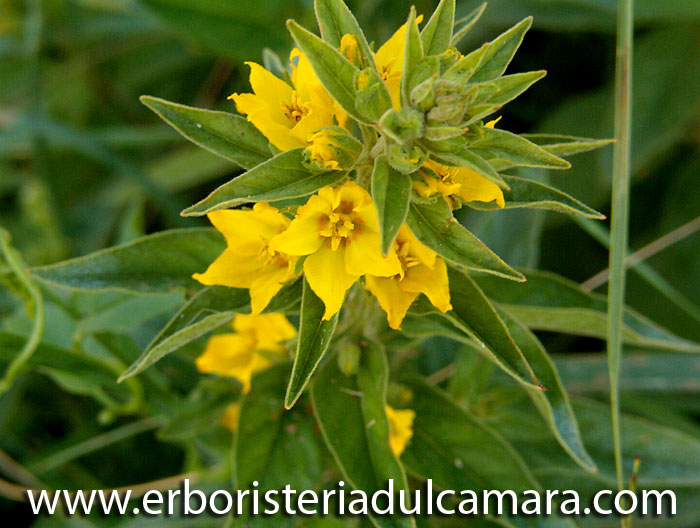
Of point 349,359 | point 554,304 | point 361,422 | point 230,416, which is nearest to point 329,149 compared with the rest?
point 349,359

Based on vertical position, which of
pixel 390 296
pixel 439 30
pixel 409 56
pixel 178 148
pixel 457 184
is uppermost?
pixel 178 148

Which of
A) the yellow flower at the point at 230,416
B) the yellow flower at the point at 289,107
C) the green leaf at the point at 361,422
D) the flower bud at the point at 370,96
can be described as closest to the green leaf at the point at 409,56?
the flower bud at the point at 370,96

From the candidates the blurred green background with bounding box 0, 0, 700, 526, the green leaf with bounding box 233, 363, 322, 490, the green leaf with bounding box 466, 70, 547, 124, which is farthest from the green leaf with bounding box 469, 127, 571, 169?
the blurred green background with bounding box 0, 0, 700, 526

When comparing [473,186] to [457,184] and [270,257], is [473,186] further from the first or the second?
[270,257]

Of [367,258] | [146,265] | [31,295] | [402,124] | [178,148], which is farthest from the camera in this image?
[178,148]

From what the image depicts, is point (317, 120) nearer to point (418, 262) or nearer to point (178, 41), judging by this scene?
point (418, 262)

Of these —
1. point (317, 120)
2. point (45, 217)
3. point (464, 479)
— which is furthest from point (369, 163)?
point (45, 217)

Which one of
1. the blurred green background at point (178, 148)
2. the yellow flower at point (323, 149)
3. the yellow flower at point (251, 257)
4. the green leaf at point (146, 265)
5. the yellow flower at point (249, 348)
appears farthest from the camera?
the blurred green background at point (178, 148)

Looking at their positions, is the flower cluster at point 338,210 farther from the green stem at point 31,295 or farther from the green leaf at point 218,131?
the green stem at point 31,295
